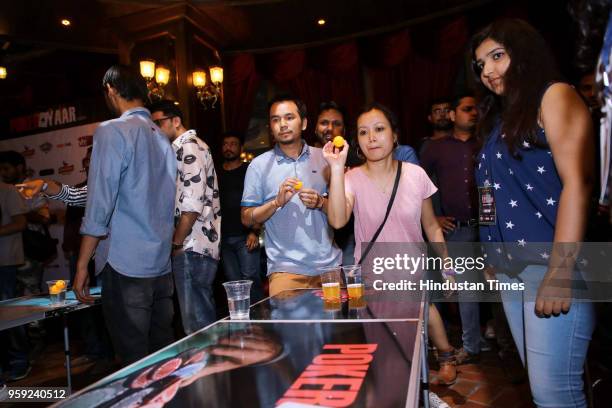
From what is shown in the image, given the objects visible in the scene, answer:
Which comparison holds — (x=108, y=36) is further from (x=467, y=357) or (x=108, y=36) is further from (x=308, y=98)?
(x=467, y=357)

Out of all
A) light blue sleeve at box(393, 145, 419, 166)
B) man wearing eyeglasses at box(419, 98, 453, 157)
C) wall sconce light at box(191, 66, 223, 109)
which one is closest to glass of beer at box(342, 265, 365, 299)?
light blue sleeve at box(393, 145, 419, 166)

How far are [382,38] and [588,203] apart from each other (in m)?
5.78

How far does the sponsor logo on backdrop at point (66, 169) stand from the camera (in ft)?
21.1

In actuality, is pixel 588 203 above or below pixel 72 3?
below

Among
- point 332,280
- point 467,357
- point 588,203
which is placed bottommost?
point 467,357

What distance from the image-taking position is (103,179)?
212cm

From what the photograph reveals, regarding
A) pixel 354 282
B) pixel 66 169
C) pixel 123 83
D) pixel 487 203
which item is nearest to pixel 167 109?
pixel 123 83

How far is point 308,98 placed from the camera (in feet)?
23.0

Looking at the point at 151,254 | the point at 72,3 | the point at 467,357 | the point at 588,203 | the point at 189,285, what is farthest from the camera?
the point at 72,3

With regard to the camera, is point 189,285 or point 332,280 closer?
point 332,280

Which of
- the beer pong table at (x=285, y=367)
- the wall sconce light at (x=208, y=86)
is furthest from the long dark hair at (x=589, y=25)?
the wall sconce light at (x=208, y=86)

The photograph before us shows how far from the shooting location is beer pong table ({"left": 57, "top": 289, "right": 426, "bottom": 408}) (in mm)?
911

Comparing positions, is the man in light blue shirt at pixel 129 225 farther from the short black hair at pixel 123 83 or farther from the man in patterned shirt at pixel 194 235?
the man in patterned shirt at pixel 194 235

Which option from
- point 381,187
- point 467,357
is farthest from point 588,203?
point 467,357
